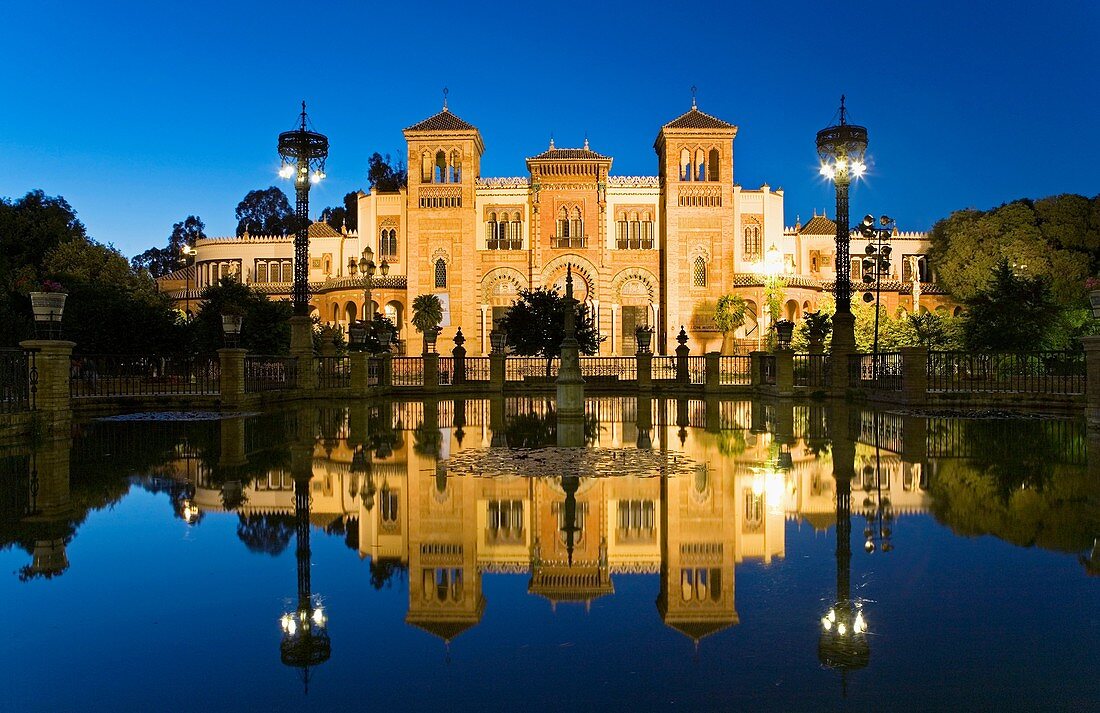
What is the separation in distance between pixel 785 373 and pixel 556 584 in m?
17.9

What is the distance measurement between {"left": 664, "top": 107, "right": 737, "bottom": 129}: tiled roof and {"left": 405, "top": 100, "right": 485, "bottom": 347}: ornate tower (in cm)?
1284

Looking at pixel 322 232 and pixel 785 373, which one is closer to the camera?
pixel 785 373

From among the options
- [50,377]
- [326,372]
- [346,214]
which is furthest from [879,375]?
[346,214]

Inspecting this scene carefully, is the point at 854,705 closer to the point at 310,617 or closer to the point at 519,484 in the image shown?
the point at 310,617

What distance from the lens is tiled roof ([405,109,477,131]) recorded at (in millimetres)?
54478

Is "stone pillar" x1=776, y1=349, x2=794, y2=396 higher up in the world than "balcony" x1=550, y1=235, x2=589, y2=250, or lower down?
lower down

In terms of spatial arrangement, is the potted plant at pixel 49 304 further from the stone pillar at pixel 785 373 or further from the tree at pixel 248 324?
the tree at pixel 248 324

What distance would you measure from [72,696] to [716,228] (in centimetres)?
5297

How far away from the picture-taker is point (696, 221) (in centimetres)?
5394

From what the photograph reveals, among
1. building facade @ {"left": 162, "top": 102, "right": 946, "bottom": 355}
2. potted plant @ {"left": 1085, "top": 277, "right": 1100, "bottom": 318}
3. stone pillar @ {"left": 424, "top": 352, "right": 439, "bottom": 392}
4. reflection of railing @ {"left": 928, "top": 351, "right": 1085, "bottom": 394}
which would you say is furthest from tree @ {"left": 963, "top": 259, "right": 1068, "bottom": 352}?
building facade @ {"left": 162, "top": 102, "right": 946, "bottom": 355}

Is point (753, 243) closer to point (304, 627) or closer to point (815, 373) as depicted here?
point (815, 373)

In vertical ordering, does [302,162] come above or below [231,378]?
above

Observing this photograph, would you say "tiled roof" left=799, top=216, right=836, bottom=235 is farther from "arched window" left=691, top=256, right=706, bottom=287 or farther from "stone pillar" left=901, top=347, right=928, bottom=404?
"stone pillar" left=901, top=347, right=928, bottom=404

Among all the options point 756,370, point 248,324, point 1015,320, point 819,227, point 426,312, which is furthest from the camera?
point 819,227
